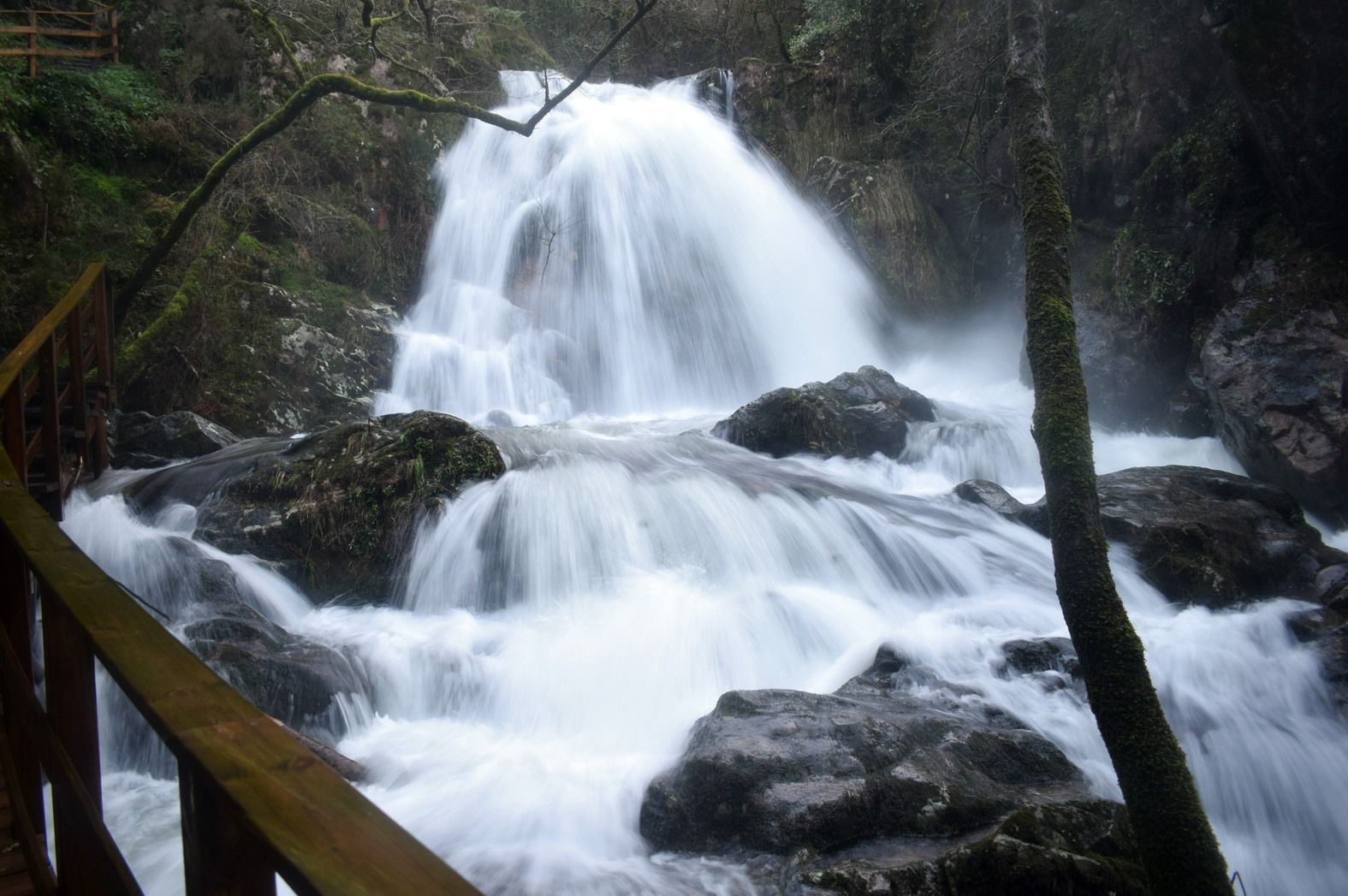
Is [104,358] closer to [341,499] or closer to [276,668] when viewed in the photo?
[341,499]

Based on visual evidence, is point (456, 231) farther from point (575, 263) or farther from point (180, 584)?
point (180, 584)

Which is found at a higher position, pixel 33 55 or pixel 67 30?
pixel 67 30

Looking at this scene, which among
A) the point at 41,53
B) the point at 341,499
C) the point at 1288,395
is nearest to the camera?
the point at 341,499

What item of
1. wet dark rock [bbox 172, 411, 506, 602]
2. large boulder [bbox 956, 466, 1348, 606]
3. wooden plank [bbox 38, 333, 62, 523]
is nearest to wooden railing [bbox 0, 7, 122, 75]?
wooden plank [bbox 38, 333, 62, 523]

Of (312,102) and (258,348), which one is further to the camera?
(258,348)

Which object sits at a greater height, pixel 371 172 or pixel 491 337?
pixel 371 172

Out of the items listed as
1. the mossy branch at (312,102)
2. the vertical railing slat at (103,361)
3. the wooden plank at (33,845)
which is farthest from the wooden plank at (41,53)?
the wooden plank at (33,845)

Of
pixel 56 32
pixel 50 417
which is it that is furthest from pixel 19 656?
pixel 56 32

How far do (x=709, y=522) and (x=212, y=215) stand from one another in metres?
8.40

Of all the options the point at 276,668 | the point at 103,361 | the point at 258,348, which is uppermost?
the point at 258,348

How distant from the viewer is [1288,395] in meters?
8.91

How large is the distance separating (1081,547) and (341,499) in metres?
5.75

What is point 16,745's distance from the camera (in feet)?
7.57

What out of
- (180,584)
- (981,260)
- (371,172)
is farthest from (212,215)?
(981,260)
